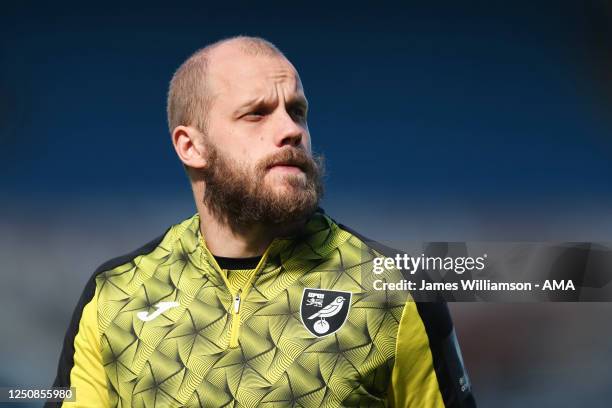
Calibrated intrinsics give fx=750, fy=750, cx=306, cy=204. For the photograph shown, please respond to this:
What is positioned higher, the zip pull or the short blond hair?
the short blond hair

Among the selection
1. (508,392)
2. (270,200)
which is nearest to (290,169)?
(270,200)

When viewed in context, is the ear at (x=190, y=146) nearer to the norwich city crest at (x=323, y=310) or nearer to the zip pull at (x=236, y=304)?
the zip pull at (x=236, y=304)

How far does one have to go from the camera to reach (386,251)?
8.16 ft

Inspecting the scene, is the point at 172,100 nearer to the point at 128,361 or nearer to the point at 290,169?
the point at 290,169

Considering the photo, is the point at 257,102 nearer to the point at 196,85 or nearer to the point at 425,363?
the point at 196,85

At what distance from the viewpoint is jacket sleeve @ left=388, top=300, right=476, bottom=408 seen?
A: 7.49ft

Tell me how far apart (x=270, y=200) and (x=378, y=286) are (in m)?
0.44

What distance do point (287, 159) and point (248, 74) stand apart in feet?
1.07

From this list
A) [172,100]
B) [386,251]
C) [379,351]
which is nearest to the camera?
[379,351]

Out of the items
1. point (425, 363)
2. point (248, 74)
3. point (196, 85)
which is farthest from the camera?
point (196, 85)

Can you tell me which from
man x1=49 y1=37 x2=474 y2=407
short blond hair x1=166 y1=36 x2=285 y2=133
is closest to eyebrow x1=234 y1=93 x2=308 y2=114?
man x1=49 y1=37 x2=474 y2=407

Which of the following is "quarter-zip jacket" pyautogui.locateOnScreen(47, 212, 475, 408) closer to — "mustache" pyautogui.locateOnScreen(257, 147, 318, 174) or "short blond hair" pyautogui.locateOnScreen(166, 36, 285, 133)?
"mustache" pyautogui.locateOnScreen(257, 147, 318, 174)

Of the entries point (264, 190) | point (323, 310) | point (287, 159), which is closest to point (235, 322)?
point (323, 310)

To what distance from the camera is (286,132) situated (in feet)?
7.66
